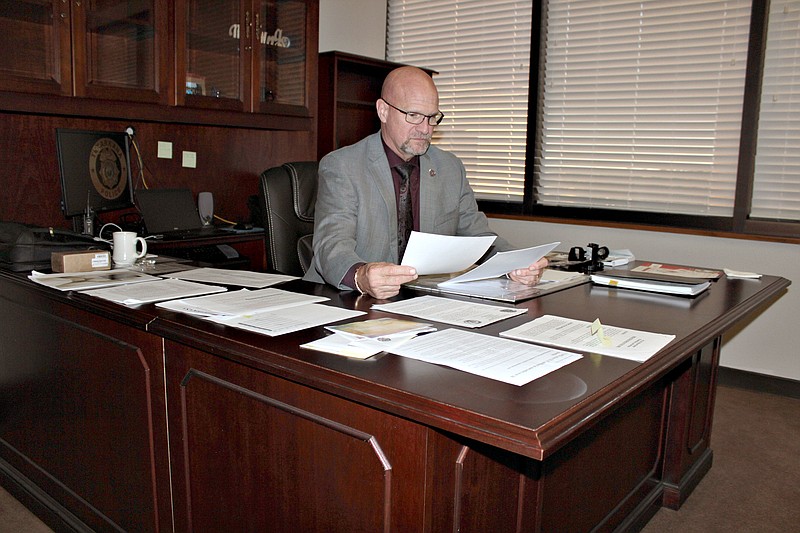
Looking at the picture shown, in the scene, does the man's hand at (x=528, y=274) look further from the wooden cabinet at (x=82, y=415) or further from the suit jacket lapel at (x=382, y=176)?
the wooden cabinet at (x=82, y=415)

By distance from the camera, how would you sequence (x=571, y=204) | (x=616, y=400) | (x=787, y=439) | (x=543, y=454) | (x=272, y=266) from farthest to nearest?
(x=571, y=204) → (x=787, y=439) → (x=272, y=266) → (x=616, y=400) → (x=543, y=454)

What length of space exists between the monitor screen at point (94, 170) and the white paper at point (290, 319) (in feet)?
6.68

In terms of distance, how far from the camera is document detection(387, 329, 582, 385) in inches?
41.7

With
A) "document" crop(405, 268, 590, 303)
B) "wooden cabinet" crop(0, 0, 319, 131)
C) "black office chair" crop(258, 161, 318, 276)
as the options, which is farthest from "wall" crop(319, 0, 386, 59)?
"document" crop(405, 268, 590, 303)

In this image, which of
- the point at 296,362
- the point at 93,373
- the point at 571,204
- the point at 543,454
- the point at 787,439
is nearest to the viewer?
the point at 543,454

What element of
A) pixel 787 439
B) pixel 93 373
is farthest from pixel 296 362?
pixel 787 439

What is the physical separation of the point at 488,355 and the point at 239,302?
0.67m

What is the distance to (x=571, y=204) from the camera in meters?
4.23

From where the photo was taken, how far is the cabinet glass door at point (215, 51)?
10.5 ft

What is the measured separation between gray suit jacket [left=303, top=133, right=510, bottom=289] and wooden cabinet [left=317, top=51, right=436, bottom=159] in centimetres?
181

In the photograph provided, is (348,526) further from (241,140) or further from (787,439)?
(241,140)

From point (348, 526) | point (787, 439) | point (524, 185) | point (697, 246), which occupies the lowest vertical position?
point (787, 439)

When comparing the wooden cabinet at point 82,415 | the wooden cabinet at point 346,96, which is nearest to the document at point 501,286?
the wooden cabinet at point 82,415

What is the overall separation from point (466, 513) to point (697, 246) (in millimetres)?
3010
